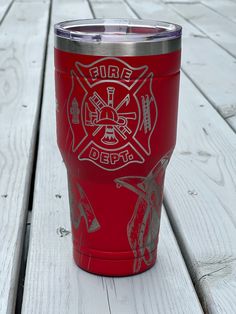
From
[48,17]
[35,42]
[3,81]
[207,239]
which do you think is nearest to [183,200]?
[207,239]

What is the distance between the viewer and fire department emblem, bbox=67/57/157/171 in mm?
962

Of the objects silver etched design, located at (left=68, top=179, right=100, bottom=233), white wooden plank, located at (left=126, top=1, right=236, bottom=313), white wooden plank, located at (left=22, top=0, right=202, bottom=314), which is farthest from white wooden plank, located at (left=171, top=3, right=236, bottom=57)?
silver etched design, located at (left=68, top=179, right=100, bottom=233)

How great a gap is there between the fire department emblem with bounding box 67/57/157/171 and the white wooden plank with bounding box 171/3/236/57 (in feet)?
5.29

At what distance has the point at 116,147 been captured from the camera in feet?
3.27

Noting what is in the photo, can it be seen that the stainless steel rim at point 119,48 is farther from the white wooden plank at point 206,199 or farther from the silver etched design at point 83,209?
the white wooden plank at point 206,199

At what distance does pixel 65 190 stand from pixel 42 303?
16.6 inches

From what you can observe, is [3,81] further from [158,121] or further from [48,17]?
[158,121]

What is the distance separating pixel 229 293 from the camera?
106cm

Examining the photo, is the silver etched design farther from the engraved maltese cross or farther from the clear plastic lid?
the clear plastic lid

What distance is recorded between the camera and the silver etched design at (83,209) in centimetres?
108

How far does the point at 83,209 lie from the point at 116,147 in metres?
0.14

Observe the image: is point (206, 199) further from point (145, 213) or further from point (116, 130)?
point (116, 130)

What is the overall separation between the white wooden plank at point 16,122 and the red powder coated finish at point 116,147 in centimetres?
13

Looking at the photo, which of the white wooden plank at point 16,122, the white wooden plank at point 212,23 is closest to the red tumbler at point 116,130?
the white wooden plank at point 16,122
